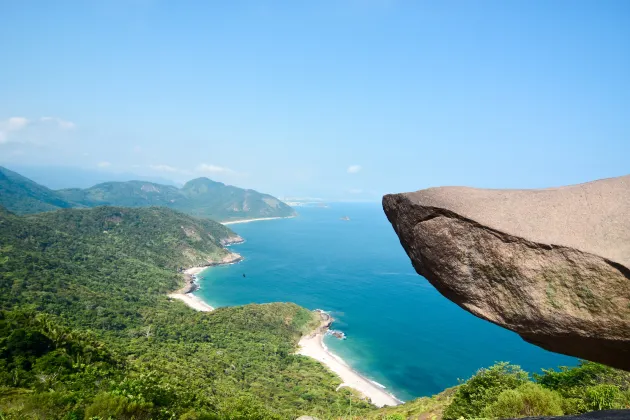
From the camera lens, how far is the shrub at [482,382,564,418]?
10.7 meters

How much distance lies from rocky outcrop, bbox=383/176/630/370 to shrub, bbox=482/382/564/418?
829 centimetres

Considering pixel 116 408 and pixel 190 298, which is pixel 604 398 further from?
pixel 190 298

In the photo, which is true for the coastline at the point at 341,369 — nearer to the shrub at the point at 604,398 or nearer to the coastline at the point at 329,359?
the coastline at the point at 329,359

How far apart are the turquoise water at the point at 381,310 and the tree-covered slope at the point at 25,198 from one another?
87.8 meters

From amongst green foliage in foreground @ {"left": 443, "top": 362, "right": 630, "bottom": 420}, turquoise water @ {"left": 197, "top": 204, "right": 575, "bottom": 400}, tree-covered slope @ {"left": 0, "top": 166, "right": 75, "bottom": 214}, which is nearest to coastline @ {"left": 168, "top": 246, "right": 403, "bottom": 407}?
turquoise water @ {"left": 197, "top": 204, "right": 575, "bottom": 400}

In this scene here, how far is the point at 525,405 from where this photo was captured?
1084cm

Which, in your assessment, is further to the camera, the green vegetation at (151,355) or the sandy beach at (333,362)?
the sandy beach at (333,362)

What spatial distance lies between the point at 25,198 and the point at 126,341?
149518mm

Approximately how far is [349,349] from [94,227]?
81.0 meters

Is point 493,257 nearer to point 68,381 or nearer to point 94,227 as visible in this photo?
point 68,381

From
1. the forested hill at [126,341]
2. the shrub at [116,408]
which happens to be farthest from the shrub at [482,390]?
the shrub at [116,408]

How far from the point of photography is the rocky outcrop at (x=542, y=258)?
142 inches

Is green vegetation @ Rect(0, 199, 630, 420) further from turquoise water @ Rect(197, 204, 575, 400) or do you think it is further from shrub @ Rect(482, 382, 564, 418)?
turquoise water @ Rect(197, 204, 575, 400)

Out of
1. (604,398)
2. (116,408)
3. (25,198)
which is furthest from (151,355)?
(25,198)
